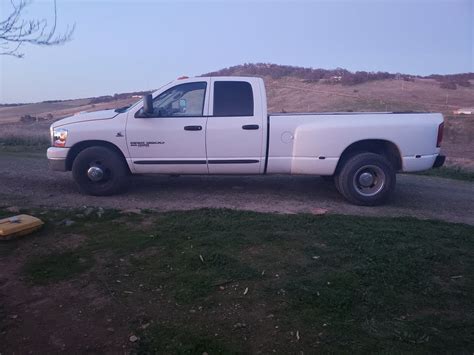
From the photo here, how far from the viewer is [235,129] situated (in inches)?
314

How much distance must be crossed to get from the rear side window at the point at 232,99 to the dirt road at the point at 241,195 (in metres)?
1.34

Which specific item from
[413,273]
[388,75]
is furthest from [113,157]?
[388,75]

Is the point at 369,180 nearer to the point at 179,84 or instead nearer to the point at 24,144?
the point at 179,84

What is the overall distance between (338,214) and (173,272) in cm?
303

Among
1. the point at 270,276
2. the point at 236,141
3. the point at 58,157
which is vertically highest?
Result: the point at 236,141

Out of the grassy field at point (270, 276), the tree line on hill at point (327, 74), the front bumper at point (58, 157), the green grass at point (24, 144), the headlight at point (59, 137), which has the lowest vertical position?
the grassy field at point (270, 276)

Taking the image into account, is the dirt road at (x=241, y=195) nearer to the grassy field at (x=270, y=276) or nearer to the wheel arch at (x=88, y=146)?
the wheel arch at (x=88, y=146)

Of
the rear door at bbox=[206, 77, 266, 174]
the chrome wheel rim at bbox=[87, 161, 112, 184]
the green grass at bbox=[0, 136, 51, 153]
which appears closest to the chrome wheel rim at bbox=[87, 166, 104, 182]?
the chrome wheel rim at bbox=[87, 161, 112, 184]

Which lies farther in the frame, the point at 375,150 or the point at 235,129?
the point at 375,150

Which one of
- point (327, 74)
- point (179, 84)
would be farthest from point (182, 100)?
point (327, 74)

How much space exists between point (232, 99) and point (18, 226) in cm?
371

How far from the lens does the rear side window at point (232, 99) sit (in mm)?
8078

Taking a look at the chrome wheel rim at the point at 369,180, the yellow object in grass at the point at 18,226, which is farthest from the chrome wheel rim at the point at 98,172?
the chrome wheel rim at the point at 369,180

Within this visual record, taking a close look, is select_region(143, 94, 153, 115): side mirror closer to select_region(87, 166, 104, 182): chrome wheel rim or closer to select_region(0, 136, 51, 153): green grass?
select_region(87, 166, 104, 182): chrome wheel rim
